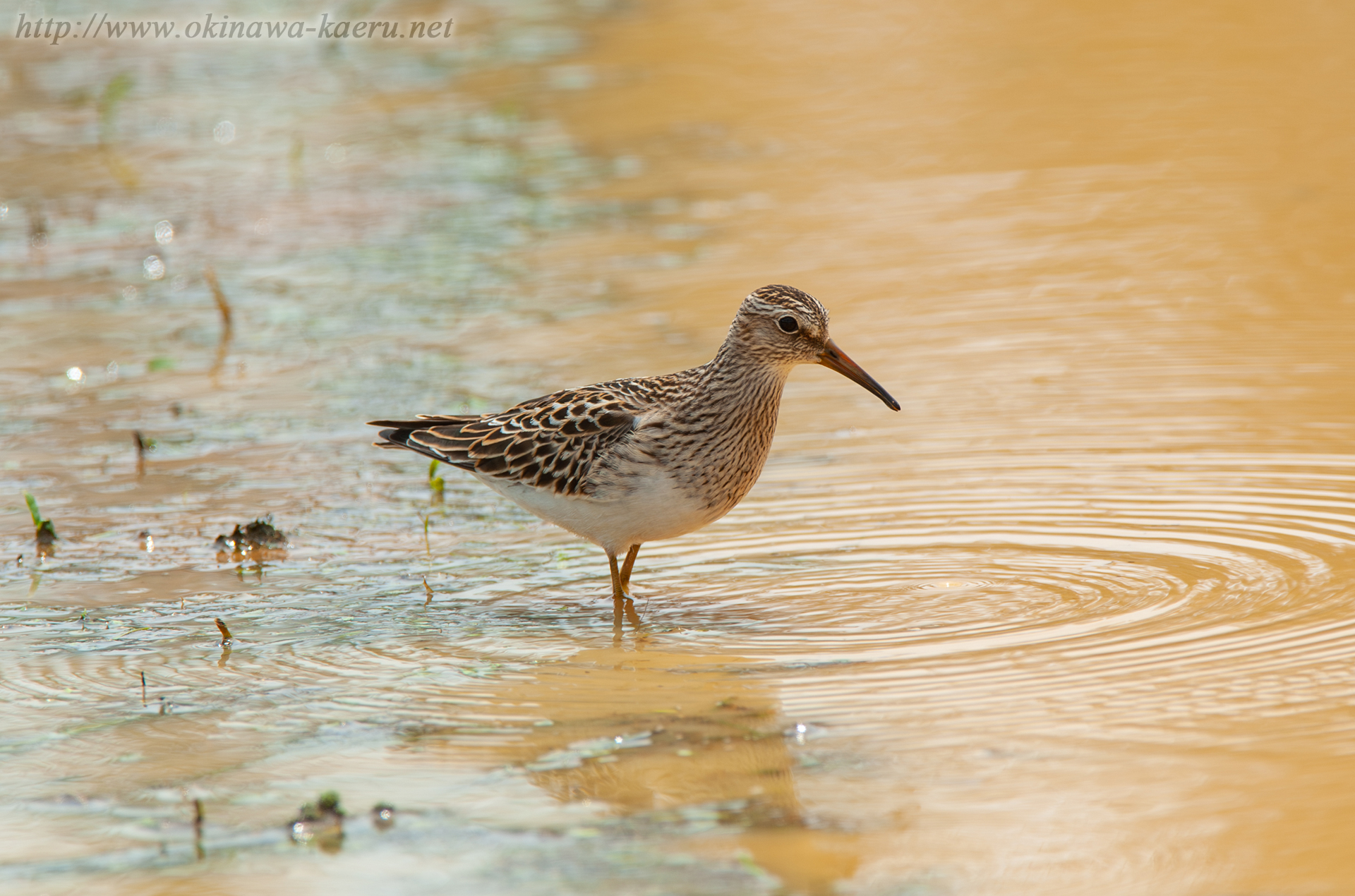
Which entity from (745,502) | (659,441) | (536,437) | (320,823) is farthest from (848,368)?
(320,823)

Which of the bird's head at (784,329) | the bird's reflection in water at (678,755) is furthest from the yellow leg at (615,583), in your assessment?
the bird's head at (784,329)

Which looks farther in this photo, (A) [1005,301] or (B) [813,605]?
(A) [1005,301]

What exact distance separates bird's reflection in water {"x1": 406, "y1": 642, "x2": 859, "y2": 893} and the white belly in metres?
0.72

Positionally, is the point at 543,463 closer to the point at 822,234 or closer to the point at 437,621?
the point at 437,621

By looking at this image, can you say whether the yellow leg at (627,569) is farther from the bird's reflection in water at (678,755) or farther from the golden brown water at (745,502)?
the bird's reflection in water at (678,755)

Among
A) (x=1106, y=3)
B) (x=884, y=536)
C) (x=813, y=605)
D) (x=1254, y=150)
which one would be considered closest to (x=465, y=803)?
(x=813, y=605)

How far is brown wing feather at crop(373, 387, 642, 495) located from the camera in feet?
Answer: 24.6

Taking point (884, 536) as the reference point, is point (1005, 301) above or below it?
above

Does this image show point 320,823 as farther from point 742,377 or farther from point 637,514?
point 742,377

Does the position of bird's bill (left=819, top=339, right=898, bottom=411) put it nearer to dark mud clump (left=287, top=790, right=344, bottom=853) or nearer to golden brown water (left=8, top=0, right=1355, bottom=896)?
golden brown water (left=8, top=0, right=1355, bottom=896)

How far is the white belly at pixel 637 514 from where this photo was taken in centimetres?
721

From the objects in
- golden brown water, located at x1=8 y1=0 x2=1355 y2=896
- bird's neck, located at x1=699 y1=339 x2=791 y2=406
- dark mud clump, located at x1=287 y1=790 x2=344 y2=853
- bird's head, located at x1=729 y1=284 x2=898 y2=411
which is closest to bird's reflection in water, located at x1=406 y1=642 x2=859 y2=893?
golden brown water, located at x1=8 y1=0 x2=1355 y2=896

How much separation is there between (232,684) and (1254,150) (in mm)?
10090

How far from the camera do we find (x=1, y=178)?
1583 centimetres
